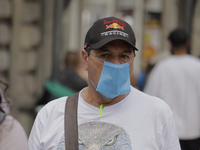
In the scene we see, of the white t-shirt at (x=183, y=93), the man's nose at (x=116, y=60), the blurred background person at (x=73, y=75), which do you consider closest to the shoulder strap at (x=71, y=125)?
the man's nose at (x=116, y=60)

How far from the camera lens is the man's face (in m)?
2.25

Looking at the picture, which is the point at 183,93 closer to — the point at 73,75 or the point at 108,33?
the point at 73,75

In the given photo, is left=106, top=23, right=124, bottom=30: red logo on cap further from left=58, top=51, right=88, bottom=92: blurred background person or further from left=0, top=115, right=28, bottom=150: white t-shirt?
left=58, top=51, right=88, bottom=92: blurred background person

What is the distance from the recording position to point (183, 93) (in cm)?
417

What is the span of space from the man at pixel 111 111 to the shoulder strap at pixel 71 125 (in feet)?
0.10

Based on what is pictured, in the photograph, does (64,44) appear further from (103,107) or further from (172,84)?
(103,107)

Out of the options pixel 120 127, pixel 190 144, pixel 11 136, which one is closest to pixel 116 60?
pixel 120 127

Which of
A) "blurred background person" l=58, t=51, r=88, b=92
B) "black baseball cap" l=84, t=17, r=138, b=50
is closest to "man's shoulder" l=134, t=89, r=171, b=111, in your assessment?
"black baseball cap" l=84, t=17, r=138, b=50

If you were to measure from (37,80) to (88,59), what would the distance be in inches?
209

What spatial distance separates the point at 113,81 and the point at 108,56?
0.56 feet

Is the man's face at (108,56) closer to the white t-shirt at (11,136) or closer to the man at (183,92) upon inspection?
the white t-shirt at (11,136)

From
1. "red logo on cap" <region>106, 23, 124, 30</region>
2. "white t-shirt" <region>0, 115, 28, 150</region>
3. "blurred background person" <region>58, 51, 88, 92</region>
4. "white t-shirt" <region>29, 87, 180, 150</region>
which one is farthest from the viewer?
"blurred background person" <region>58, 51, 88, 92</region>

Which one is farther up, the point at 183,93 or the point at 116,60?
the point at 116,60

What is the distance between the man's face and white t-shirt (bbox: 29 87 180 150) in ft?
0.70
